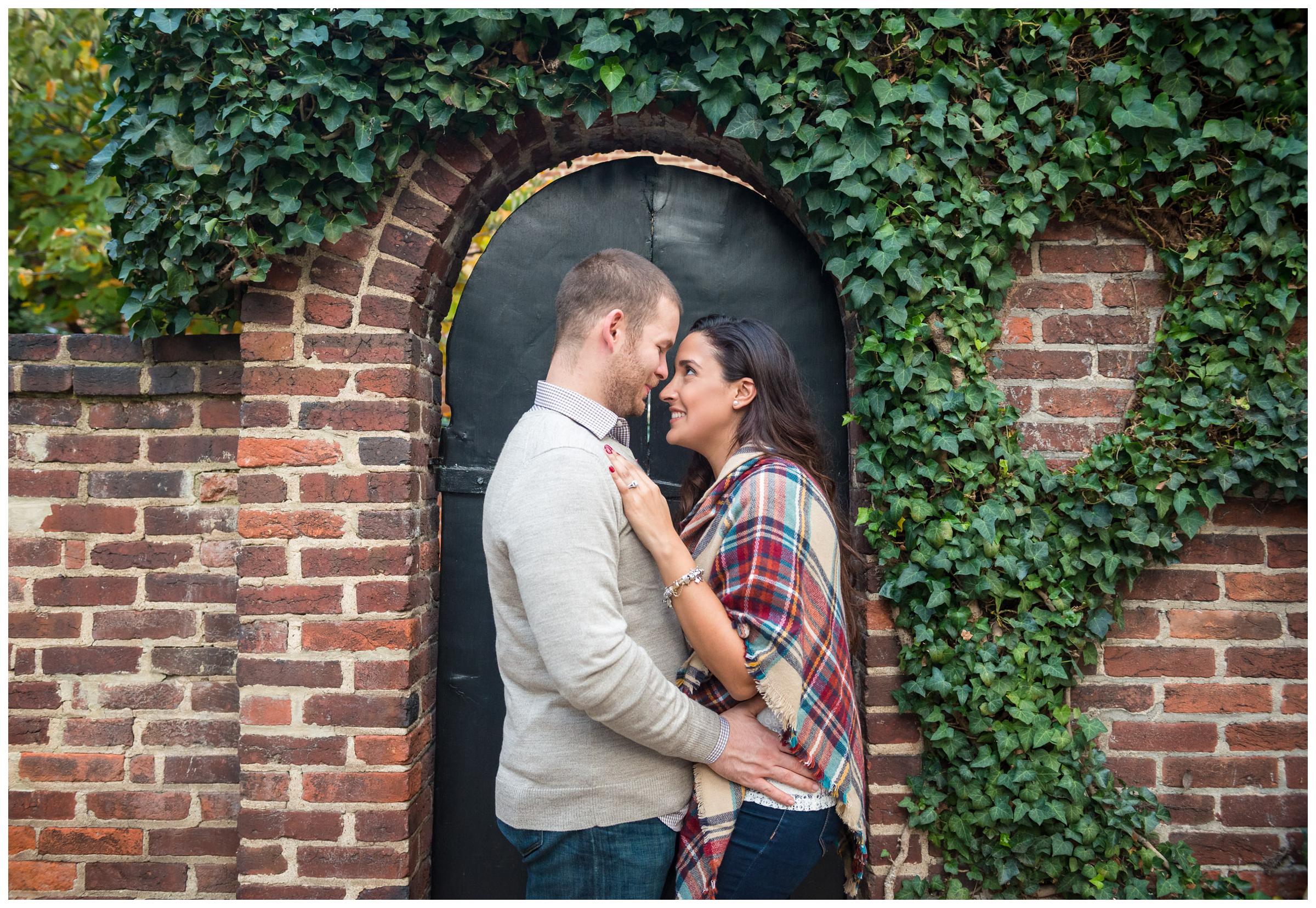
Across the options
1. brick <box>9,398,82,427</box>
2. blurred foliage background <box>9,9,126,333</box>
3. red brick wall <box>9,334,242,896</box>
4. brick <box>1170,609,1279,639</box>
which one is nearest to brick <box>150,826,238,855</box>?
red brick wall <box>9,334,242,896</box>

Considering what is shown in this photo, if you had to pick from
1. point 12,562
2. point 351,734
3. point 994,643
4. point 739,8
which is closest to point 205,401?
point 12,562

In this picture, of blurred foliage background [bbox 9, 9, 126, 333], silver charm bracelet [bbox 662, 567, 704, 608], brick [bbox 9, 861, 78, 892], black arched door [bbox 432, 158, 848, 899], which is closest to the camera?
silver charm bracelet [bbox 662, 567, 704, 608]

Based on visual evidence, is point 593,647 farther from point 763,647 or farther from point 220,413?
point 220,413

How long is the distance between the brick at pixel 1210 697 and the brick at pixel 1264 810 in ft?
0.83

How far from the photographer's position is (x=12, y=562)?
2.25 metres

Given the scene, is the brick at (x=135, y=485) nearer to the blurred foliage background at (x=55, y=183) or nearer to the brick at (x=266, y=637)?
the brick at (x=266, y=637)

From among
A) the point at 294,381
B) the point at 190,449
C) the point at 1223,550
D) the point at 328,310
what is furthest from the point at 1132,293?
the point at 190,449

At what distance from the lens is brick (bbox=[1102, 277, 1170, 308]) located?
211 centimetres

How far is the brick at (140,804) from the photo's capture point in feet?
7.34

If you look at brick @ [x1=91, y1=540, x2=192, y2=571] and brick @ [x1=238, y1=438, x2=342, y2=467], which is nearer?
brick @ [x1=238, y1=438, x2=342, y2=467]

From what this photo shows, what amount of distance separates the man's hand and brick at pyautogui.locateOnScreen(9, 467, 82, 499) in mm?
2154

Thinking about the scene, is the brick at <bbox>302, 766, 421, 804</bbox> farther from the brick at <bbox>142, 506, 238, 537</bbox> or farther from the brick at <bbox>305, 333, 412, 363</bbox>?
the brick at <bbox>305, 333, 412, 363</bbox>

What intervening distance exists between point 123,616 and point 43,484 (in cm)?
49

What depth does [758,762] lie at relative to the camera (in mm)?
1654
